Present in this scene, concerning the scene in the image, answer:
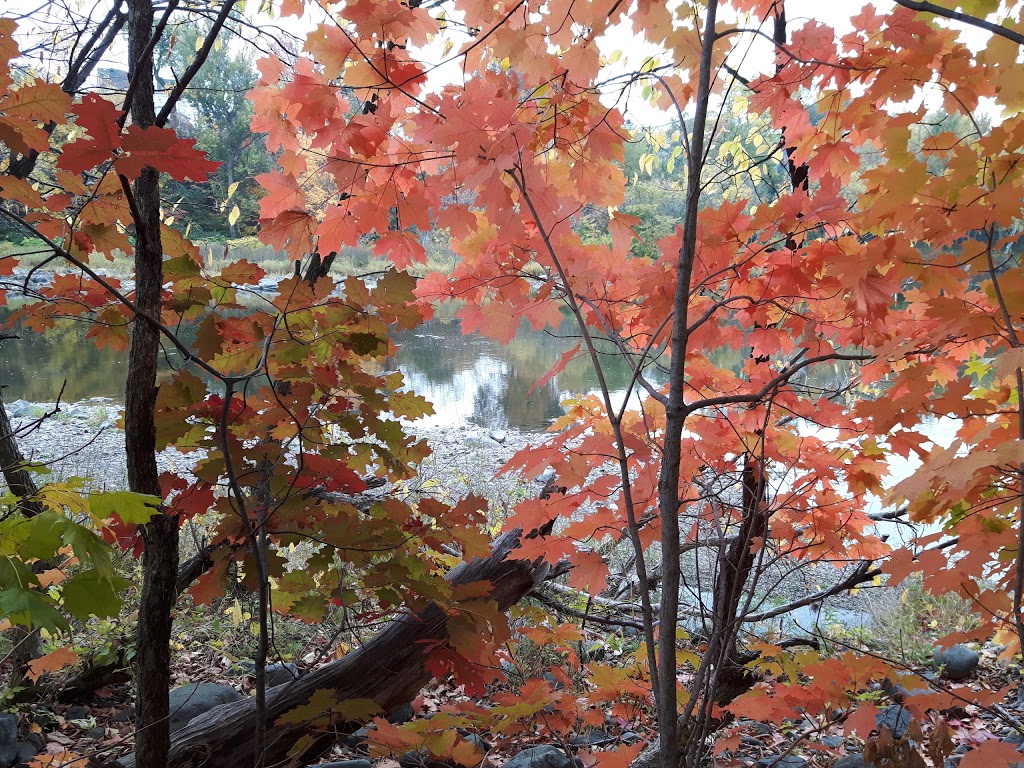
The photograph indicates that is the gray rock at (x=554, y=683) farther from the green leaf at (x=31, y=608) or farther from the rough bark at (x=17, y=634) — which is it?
the green leaf at (x=31, y=608)

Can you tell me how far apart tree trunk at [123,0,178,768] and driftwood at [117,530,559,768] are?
29 centimetres

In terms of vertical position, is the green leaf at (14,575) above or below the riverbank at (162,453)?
below

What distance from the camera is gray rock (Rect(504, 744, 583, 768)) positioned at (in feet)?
5.93

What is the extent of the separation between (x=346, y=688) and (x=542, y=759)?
0.57m

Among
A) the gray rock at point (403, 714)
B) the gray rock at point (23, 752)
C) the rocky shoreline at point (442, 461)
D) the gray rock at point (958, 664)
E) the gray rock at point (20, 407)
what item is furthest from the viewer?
the gray rock at point (20, 407)

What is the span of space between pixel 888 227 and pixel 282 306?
3.98ft

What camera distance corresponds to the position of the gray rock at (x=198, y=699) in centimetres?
213

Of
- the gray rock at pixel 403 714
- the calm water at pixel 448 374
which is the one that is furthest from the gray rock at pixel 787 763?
the calm water at pixel 448 374

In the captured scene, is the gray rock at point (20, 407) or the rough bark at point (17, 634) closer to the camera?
the rough bark at point (17, 634)

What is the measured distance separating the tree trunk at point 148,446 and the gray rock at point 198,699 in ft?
3.37

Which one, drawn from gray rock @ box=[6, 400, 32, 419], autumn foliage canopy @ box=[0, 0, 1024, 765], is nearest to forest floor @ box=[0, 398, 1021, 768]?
autumn foliage canopy @ box=[0, 0, 1024, 765]

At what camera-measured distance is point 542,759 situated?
71.7 inches

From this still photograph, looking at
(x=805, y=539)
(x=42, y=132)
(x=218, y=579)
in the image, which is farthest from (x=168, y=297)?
(x=805, y=539)

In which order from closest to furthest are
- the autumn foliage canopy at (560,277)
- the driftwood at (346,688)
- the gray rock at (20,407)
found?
the autumn foliage canopy at (560,277) → the driftwood at (346,688) → the gray rock at (20,407)
